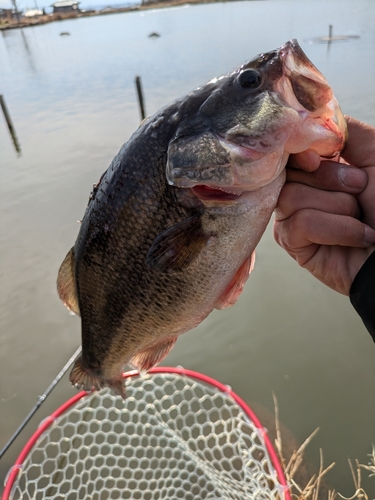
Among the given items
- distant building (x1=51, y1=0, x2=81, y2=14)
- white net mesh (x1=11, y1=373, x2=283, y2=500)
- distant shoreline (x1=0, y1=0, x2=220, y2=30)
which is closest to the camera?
Answer: white net mesh (x1=11, y1=373, x2=283, y2=500)

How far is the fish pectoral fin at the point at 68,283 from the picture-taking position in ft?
5.97

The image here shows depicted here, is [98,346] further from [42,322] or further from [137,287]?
[42,322]

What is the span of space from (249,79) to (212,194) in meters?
0.41

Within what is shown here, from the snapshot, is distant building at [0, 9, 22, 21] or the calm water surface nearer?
the calm water surface

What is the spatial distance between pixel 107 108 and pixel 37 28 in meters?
43.8

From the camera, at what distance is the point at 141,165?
145cm

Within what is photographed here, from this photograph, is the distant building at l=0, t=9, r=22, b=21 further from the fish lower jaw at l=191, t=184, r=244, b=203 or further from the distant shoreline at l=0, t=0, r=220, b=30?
the fish lower jaw at l=191, t=184, r=244, b=203

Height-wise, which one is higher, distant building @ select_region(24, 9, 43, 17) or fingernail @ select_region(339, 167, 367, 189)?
distant building @ select_region(24, 9, 43, 17)

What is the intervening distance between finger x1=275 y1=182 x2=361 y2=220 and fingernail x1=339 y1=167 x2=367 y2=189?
5 cm

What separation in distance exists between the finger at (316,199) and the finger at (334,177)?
2cm

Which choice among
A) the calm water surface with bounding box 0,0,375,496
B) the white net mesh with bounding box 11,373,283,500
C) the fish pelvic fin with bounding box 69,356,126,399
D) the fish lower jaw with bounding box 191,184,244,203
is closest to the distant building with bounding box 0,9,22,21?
the calm water surface with bounding box 0,0,375,496

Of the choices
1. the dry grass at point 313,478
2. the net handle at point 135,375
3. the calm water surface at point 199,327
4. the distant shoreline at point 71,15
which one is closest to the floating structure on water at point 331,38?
the calm water surface at point 199,327

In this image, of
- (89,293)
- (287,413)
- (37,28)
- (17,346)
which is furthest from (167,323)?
(37,28)

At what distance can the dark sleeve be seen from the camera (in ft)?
4.76
